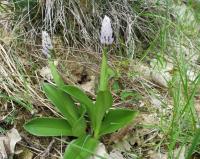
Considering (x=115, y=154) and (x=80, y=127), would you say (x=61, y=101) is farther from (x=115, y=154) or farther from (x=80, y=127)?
(x=115, y=154)

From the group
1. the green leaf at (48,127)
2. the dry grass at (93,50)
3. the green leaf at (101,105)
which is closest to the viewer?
the green leaf at (101,105)

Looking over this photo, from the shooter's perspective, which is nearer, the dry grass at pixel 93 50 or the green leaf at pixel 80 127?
the green leaf at pixel 80 127

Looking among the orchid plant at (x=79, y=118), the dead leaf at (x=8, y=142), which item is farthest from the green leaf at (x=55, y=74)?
the dead leaf at (x=8, y=142)

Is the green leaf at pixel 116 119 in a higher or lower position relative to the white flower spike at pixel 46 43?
lower

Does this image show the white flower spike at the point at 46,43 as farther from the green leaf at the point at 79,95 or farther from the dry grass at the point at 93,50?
the dry grass at the point at 93,50

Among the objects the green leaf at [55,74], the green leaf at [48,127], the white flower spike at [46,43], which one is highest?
the white flower spike at [46,43]

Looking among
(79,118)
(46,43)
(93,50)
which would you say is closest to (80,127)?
(79,118)

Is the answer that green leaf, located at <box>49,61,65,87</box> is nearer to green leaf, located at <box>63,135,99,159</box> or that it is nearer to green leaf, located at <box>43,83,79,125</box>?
green leaf, located at <box>43,83,79,125</box>
